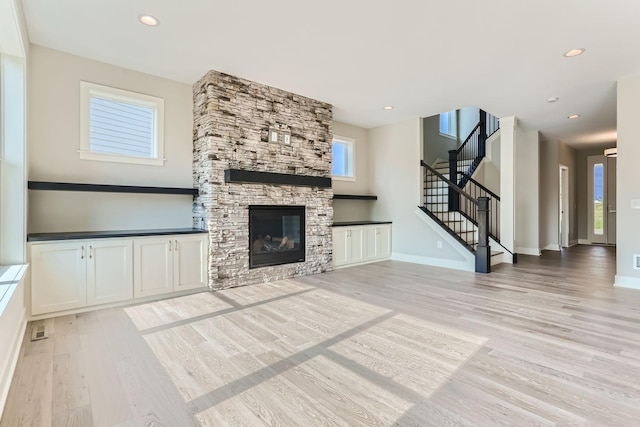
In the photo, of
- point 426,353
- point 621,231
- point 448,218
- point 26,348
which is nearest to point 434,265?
point 448,218

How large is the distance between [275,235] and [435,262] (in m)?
3.16

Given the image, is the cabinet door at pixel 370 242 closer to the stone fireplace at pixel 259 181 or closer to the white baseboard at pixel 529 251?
the stone fireplace at pixel 259 181

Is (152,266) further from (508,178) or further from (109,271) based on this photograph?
(508,178)

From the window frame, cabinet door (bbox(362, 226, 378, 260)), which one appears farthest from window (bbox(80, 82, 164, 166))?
the window frame

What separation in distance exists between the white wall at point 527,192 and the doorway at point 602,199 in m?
3.55

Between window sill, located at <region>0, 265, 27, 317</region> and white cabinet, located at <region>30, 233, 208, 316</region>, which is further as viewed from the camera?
white cabinet, located at <region>30, 233, 208, 316</region>

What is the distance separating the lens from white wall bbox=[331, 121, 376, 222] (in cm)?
669

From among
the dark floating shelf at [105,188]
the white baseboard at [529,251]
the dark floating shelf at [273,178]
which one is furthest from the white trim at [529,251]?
the dark floating shelf at [105,188]

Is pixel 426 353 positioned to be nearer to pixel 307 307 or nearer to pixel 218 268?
pixel 307 307

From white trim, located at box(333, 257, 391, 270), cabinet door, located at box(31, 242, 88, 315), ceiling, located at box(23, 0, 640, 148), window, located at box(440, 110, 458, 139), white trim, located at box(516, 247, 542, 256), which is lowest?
white trim, located at box(333, 257, 391, 270)

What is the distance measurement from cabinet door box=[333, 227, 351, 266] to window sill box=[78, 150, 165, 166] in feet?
10.0

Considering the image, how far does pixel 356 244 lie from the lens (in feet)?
20.1

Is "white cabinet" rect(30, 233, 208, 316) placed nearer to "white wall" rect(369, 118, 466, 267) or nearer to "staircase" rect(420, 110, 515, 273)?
"white wall" rect(369, 118, 466, 267)

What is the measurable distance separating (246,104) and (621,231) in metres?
5.53
